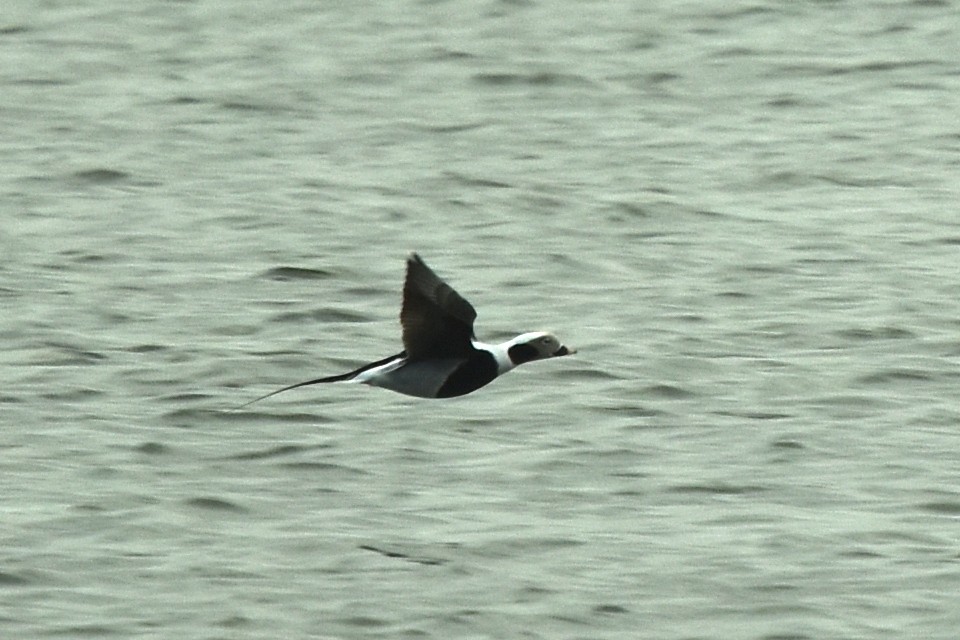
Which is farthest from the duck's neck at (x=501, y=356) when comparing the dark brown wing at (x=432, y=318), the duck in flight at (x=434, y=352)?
the dark brown wing at (x=432, y=318)

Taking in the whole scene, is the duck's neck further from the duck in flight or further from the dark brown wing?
the dark brown wing

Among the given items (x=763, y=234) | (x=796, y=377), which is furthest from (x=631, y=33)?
(x=796, y=377)

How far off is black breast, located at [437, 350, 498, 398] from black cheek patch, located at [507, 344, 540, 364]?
0.13 meters

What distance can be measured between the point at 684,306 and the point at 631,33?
837 centimetres

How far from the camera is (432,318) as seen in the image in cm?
976

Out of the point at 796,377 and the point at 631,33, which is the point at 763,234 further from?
the point at 631,33

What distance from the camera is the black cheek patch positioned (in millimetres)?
10062

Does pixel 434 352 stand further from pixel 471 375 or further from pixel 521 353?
pixel 521 353

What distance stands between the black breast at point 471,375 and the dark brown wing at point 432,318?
0.05 meters

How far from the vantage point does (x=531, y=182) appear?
56.0ft

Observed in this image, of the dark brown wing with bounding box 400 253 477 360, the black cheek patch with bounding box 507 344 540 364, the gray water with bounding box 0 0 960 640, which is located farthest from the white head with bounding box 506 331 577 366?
the gray water with bounding box 0 0 960 640

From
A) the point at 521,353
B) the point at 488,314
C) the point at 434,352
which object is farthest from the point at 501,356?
the point at 488,314

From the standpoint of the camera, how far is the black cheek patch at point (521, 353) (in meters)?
10.1

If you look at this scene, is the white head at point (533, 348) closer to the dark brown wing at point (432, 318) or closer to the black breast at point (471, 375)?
the black breast at point (471, 375)
